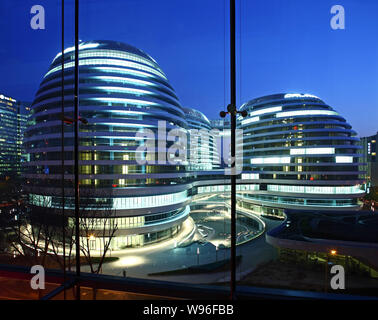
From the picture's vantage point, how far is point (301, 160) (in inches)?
1513

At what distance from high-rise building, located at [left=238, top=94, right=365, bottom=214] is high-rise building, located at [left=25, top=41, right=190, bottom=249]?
21863mm

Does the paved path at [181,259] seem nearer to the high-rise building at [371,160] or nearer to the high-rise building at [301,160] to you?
the high-rise building at [301,160]

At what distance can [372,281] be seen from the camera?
1454 cm

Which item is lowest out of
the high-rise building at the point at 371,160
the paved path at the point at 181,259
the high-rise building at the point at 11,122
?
the paved path at the point at 181,259

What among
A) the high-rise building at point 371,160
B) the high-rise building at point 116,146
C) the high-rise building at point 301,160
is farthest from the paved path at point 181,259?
the high-rise building at point 371,160

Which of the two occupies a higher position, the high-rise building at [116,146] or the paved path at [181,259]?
the high-rise building at [116,146]

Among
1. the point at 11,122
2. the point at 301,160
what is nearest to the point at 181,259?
the point at 301,160

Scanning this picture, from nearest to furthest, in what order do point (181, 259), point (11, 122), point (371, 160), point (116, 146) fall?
point (181, 259)
point (116, 146)
point (371, 160)
point (11, 122)

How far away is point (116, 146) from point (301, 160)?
118 feet

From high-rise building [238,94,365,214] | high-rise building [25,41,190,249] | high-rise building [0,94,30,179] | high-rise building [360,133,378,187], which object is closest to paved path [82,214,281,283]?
high-rise building [25,41,190,249]

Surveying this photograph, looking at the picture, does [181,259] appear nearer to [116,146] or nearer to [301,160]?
[116,146]

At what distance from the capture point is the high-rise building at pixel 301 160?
36.7 metres

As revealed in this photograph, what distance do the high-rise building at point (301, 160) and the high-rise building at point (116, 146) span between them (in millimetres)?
21863

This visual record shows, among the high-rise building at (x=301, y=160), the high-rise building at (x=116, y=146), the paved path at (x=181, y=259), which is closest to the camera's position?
the paved path at (x=181, y=259)
